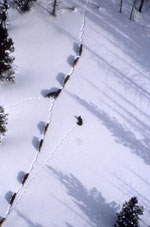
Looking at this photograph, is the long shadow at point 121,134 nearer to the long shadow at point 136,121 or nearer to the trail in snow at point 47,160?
the long shadow at point 136,121

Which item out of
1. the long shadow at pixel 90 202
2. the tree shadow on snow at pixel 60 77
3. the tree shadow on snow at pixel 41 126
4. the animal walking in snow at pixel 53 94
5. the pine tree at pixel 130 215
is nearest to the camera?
the pine tree at pixel 130 215

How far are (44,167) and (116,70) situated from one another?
1164 cm

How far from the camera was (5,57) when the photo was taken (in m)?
24.1

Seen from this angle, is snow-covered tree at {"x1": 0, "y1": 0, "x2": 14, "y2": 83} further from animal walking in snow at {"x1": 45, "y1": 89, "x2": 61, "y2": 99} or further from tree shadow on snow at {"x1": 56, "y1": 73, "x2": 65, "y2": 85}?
tree shadow on snow at {"x1": 56, "y1": 73, "x2": 65, "y2": 85}

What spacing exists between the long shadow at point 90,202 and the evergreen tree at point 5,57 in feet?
25.2

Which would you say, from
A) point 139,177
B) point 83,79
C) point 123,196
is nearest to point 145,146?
point 139,177

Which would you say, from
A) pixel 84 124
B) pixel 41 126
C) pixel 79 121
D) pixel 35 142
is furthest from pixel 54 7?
pixel 35 142

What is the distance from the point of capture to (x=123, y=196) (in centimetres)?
2338

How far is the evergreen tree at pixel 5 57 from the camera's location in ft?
70.0

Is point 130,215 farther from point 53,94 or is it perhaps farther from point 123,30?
point 123,30

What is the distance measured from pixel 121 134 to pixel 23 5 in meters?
14.6

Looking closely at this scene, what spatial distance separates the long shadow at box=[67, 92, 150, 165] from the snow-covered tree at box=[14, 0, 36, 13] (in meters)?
9.49

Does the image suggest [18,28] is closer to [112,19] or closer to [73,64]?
[73,64]

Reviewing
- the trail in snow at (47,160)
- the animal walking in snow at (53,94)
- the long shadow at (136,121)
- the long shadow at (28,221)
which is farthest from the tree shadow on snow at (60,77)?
the long shadow at (28,221)
